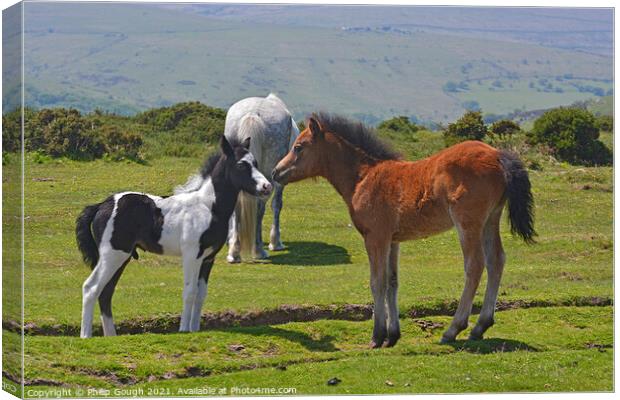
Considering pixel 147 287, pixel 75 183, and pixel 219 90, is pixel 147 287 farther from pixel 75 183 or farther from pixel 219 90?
pixel 219 90

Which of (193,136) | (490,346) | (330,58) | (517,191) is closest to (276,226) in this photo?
(330,58)

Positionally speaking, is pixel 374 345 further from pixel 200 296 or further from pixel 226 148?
pixel 226 148

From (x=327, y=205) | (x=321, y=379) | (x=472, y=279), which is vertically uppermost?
(x=472, y=279)

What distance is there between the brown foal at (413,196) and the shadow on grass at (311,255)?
5.51m

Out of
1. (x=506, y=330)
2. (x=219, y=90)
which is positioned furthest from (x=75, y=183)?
(x=506, y=330)

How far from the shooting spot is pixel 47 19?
507 inches

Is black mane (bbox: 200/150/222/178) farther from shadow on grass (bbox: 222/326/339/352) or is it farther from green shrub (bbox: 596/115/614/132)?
green shrub (bbox: 596/115/614/132)

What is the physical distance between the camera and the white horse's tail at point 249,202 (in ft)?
56.8

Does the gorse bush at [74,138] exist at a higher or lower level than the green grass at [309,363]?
lower

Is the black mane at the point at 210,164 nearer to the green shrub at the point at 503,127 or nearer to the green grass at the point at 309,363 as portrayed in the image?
the green grass at the point at 309,363

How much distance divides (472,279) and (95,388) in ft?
14.1

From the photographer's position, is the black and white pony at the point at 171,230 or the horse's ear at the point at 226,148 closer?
the black and white pony at the point at 171,230

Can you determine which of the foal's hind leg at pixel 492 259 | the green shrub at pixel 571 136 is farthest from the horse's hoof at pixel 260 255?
the green shrub at pixel 571 136

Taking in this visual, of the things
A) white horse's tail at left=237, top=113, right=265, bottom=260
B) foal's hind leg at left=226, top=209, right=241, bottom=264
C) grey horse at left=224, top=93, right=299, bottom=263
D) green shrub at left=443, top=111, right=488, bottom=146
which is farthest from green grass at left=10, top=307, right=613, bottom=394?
green shrub at left=443, top=111, right=488, bottom=146
